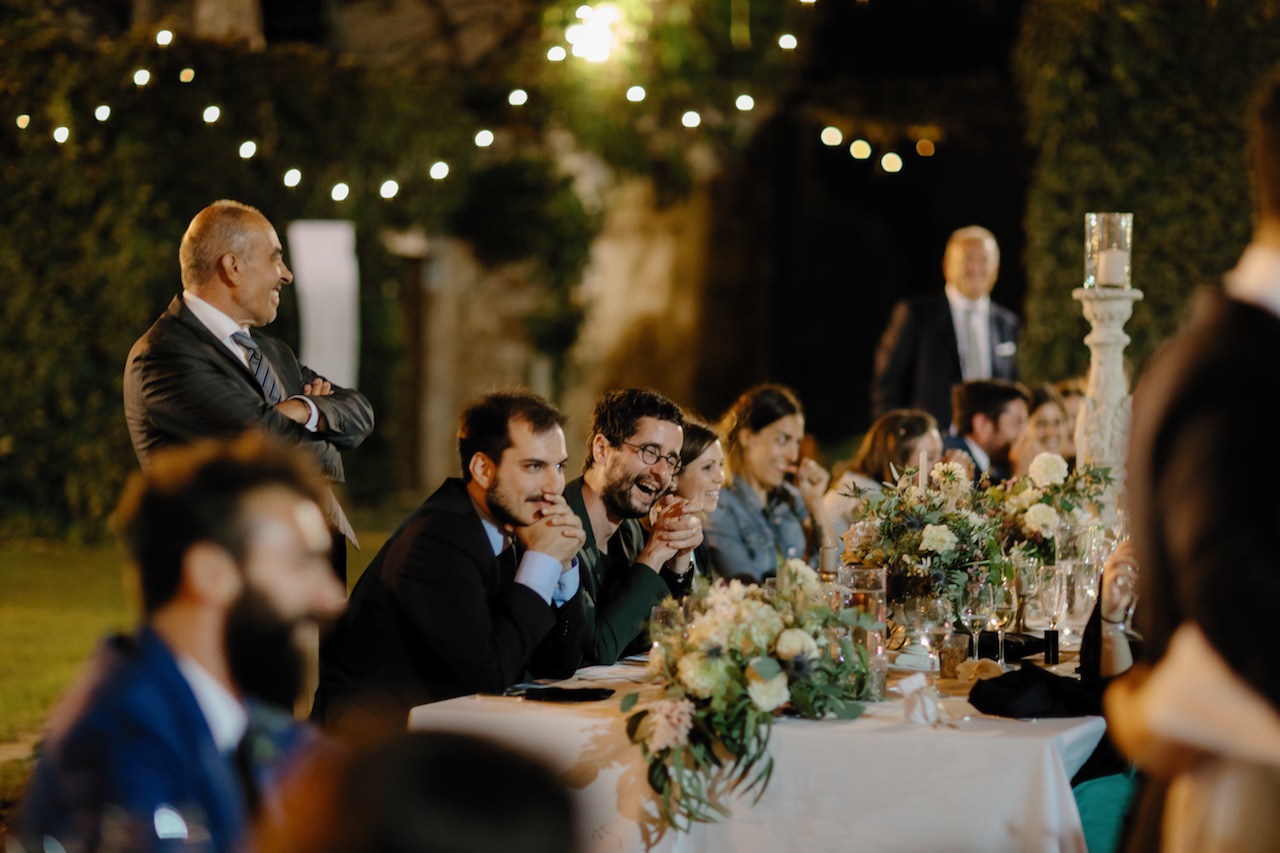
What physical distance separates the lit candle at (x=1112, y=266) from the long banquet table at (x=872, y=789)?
2728 mm

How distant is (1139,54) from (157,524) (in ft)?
29.6

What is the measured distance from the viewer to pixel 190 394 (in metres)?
4.39

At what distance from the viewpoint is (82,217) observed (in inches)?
408

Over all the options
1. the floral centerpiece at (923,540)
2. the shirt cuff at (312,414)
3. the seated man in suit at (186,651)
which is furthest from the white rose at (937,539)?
the seated man in suit at (186,651)

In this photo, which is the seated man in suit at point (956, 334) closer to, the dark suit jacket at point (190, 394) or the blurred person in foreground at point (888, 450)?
the blurred person in foreground at point (888, 450)


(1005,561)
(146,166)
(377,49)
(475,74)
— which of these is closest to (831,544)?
(1005,561)

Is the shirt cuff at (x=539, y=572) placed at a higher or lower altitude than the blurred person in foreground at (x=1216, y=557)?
lower

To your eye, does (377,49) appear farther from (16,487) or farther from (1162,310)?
(1162,310)

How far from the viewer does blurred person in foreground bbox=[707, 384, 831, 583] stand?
5.25 meters

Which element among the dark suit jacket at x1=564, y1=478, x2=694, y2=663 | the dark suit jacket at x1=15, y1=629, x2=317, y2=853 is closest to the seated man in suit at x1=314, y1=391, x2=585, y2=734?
the dark suit jacket at x1=564, y1=478, x2=694, y2=663

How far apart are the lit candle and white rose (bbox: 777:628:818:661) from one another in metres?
2.91

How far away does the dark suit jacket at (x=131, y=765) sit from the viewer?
176cm

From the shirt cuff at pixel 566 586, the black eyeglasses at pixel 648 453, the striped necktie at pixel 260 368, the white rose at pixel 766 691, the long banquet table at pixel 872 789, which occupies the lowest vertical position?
the long banquet table at pixel 872 789

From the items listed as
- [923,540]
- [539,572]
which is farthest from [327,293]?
[539,572]
